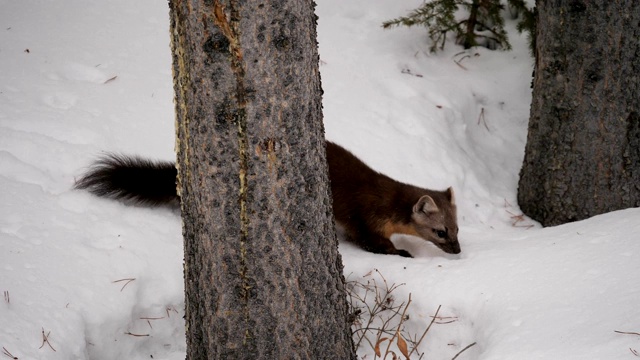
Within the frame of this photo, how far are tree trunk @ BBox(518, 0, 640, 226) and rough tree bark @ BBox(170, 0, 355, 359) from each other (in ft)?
8.23

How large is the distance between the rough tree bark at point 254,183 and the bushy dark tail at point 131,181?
1442 millimetres

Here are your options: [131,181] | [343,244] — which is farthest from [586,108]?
[131,181]

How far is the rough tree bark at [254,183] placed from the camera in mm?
2637

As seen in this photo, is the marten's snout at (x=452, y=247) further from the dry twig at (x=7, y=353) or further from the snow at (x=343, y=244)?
the dry twig at (x=7, y=353)

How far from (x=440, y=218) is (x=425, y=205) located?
0.47 ft

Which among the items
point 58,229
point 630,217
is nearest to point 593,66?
point 630,217

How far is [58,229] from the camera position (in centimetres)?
402

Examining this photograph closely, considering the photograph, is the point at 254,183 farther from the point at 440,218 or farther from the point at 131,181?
the point at 440,218

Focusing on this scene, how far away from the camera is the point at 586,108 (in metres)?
4.80

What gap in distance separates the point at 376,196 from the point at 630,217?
1753mm

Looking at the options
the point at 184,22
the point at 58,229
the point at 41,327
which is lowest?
the point at 41,327

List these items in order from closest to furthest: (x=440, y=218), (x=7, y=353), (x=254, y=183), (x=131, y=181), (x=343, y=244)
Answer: (x=254, y=183) < (x=7, y=353) < (x=131, y=181) < (x=440, y=218) < (x=343, y=244)

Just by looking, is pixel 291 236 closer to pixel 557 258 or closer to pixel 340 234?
pixel 557 258

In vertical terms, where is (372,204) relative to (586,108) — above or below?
below
